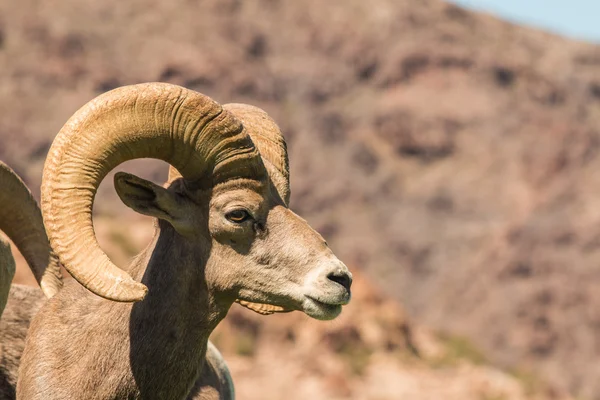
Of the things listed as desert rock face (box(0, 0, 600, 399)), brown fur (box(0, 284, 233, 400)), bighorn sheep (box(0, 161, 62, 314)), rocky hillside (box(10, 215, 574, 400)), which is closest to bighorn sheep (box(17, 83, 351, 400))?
brown fur (box(0, 284, 233, 400))

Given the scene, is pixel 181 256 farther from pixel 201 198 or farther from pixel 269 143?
pixel 269 143

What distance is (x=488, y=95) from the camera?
3769 centimetres

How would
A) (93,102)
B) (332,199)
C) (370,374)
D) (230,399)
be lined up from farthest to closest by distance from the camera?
(332,199) < (370,374) < (230,399) < (93,102)

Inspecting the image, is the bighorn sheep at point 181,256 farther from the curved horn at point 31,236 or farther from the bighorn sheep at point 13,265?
the curved horn at point 31,236

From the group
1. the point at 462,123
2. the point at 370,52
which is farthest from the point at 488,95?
the point at 370,52

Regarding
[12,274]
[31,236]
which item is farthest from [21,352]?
[31,236]

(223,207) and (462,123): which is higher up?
(462,123)

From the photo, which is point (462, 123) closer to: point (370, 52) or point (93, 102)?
point (370, 52)

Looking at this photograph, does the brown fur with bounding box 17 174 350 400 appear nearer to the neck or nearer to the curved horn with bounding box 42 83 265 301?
the neck

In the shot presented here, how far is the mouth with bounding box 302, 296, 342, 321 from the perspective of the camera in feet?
18.1

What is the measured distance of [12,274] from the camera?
670 centimetres

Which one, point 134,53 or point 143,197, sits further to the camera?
point 134,53

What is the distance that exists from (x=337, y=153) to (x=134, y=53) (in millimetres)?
7492

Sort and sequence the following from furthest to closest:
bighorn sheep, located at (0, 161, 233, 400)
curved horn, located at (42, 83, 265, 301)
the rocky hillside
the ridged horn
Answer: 1. the rocky hillside
2. bighorn sheep, located at (0, 161, 233, 400)
3. the ridged horn
4. curved horn, located at (42, 83, 265, 301)
